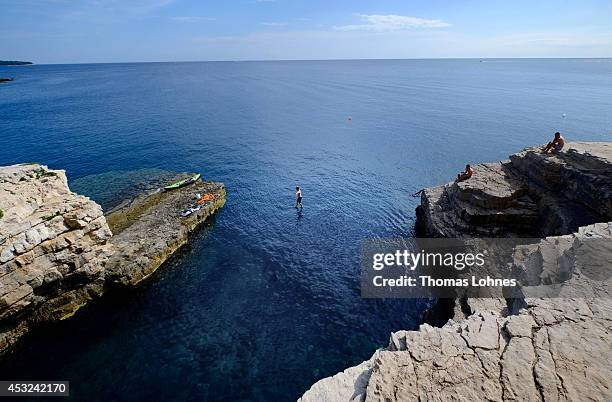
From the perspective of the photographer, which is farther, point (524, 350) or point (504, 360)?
point (524, 350)

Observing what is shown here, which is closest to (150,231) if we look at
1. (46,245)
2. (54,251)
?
(54,251)

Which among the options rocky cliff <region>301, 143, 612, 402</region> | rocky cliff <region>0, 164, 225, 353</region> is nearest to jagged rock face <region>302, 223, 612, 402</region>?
rocky cliff <region>301, 143, 612, 402</region>

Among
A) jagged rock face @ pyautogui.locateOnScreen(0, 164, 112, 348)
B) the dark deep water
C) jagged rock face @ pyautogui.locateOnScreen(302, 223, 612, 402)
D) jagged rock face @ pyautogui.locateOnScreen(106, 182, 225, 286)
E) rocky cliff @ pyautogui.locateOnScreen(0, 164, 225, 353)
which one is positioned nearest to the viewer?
jagged rock face @ pyautogui.locateOnScreen(302, 223, 612, 402)

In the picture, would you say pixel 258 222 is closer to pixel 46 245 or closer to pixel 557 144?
pixel 46 245

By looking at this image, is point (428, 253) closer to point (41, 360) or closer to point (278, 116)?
point (41, 360)

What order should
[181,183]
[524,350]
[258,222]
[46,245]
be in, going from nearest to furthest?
1. [524,350]
2. [46,245]
3. [258,222]
4. [181,183]

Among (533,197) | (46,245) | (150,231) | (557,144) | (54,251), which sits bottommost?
(150,231)

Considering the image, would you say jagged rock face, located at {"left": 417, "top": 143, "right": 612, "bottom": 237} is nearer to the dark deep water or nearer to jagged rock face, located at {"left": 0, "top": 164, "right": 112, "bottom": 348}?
the dark deep water

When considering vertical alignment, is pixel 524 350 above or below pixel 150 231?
above
